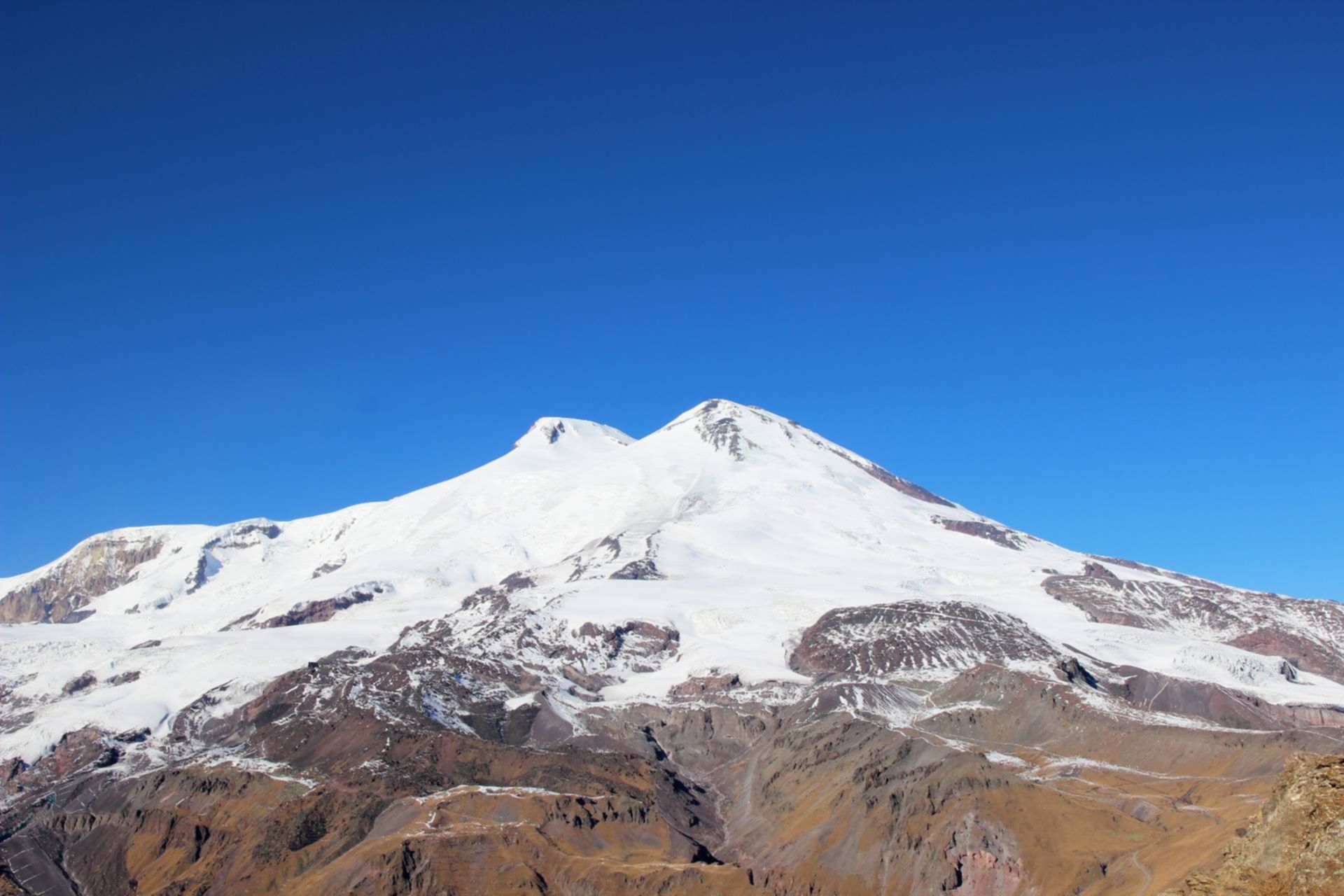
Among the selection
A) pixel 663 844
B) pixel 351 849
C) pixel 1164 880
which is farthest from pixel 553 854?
pixel 1164 880

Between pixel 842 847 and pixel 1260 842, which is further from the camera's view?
pixel 842 847

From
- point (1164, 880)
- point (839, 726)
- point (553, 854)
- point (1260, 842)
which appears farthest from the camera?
point (839, 726)

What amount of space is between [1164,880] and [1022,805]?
3636 centimetres

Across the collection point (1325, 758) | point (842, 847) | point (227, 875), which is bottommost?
point (227, 875)

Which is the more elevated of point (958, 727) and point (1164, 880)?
point (958, 727)

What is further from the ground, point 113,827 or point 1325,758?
point 1325,758

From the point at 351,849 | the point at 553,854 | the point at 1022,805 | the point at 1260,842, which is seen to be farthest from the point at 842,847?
the point at 1260,842

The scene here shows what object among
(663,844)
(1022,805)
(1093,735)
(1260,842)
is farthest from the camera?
(1093,735)

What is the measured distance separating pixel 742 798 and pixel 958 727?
42268 mm

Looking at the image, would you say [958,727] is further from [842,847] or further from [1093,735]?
[842,847]

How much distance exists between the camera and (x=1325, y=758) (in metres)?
48.1

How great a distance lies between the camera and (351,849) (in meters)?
154

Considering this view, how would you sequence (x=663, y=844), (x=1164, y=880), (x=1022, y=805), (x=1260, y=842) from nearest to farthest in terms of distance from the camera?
(x=1260, y=842) → (x=1164, y=880) → (x=1022, y=805) → (x=663, y=844)

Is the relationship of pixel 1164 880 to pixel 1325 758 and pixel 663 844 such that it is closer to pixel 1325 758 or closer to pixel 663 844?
pixel 1325 758
